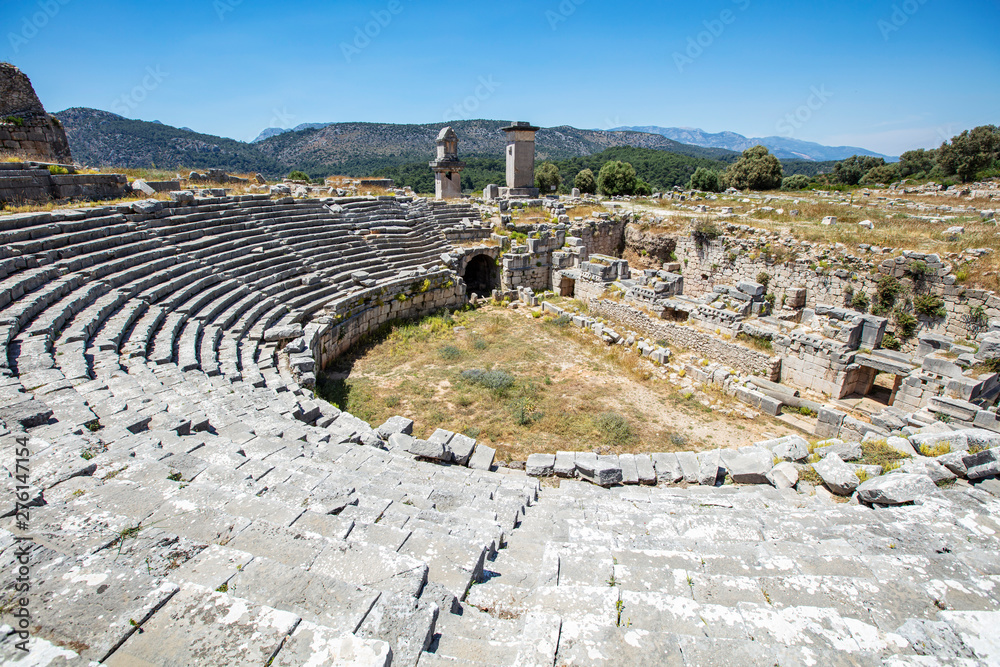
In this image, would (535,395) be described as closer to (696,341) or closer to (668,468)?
(668,468)

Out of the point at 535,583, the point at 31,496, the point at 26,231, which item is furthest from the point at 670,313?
the point at 26,231

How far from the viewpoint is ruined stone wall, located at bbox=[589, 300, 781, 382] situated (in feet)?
42.7

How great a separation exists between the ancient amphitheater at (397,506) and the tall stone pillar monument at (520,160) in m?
14.8

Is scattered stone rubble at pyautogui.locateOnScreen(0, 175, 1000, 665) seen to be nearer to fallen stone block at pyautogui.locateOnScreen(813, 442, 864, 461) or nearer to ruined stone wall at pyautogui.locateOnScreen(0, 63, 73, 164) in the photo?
fallen stone block at pyautogui.locateOnScreen(813, 442, 864, 461)

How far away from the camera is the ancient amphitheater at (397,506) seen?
8.89ft

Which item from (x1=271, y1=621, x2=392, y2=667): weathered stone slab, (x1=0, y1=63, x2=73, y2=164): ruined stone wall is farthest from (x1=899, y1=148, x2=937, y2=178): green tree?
(x1=0, y1=63, x2=73, y2=164): ruined stone wall

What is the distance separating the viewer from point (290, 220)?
17.8m

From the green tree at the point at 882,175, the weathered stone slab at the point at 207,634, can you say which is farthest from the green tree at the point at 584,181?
the weathered stone slab at the point at 207,634

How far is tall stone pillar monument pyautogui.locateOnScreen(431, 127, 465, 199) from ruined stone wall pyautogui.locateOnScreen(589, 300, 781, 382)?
1247 cm

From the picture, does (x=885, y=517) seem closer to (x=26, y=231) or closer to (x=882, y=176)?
(x=26, y=231)

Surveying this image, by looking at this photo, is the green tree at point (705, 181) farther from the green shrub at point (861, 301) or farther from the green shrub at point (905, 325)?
the green shrub at point (905, 325)

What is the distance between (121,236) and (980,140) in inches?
1935

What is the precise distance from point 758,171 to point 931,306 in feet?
90.5

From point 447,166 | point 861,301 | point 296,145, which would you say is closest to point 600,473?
point 861,301
